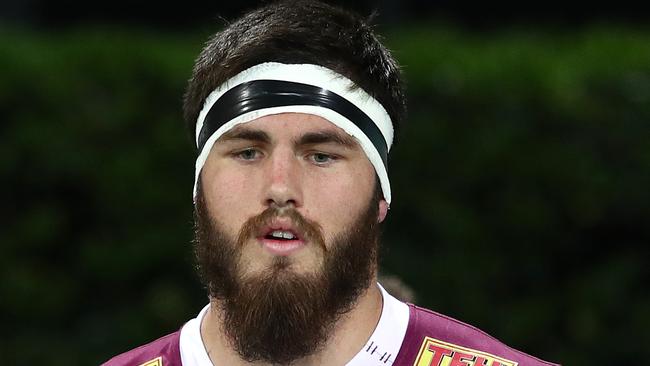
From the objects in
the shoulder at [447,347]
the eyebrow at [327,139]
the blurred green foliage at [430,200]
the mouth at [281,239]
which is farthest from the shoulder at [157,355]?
the blurred green foliage at [430,200]

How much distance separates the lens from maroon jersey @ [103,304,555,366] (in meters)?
3.47

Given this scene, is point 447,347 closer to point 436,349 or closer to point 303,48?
point 436,349

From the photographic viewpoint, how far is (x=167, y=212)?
21.5ft

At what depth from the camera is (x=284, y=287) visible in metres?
3.29

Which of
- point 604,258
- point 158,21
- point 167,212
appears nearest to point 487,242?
point 604,258

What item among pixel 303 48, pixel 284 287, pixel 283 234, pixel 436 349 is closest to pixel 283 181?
pixel 283 234

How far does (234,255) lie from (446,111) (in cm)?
334

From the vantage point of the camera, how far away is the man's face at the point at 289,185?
3.25m

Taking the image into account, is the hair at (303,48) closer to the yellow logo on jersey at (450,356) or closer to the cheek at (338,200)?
the cheek at (338,200)

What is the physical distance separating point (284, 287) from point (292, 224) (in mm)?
167

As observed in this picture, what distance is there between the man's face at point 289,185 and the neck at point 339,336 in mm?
238

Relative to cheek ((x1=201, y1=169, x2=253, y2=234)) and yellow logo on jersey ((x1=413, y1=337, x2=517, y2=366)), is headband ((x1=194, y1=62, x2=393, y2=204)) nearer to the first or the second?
cheek ((x1=201, y1=169, x2=253, y2=234))

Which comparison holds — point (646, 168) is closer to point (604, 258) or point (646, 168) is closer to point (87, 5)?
point (604, 258)

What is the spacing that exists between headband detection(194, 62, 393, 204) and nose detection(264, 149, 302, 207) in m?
0.13
